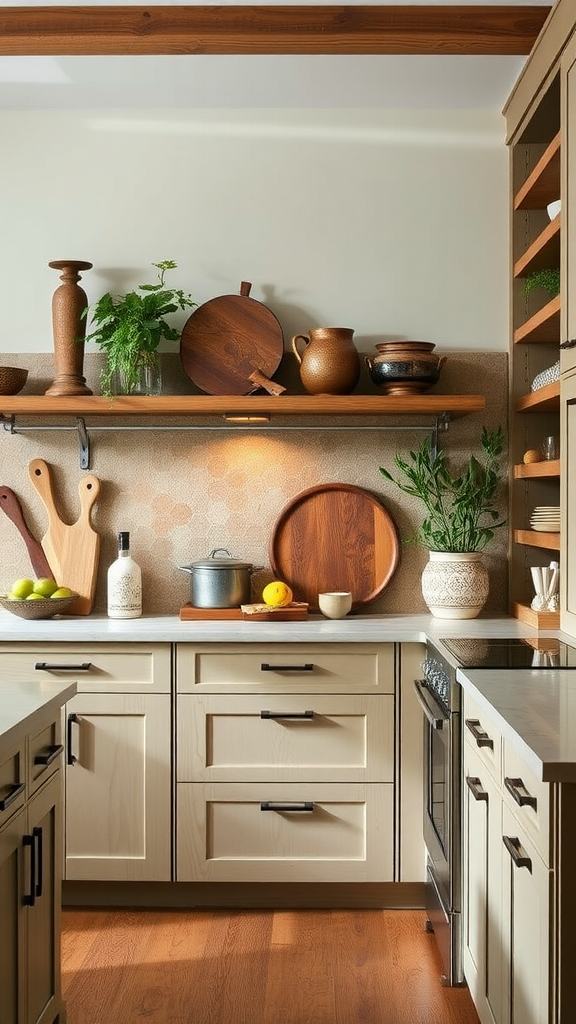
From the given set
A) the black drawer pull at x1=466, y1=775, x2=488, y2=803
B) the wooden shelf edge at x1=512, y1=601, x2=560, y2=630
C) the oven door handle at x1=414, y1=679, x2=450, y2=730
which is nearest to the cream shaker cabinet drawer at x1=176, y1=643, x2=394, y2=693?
the oven door handle at x1=414, y1=679, x2=450, y2=730

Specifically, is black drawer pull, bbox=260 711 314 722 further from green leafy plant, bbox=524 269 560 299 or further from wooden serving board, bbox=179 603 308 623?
green leafy plant, bbox=524 269 560 299

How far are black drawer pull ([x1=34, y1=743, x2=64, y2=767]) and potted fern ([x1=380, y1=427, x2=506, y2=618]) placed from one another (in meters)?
1.60

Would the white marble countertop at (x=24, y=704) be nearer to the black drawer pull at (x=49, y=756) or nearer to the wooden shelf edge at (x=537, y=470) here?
the black drawer pull at (x=49, y=756)

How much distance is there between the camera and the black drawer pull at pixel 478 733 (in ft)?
7.02

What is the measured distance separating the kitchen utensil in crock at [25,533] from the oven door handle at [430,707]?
1430 mm

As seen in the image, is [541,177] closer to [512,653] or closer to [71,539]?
[512,653]

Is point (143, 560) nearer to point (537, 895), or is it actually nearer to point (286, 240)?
point (286, 240)

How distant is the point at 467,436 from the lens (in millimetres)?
3637

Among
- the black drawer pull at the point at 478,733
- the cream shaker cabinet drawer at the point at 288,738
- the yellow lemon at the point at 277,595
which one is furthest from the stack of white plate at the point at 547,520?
the black drawer pull at the point at 478,733

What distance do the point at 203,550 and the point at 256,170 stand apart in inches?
55.0

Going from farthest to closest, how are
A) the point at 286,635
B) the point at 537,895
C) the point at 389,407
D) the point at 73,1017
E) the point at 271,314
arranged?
the point at 271,314 → the point at 389,407 → the point at 286,635 → the point at 73,1017 → the point at 537,895

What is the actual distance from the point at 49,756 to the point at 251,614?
1.27m

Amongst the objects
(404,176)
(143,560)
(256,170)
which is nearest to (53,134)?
(256,170)

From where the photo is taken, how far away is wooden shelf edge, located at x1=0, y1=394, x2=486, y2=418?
330cm
